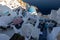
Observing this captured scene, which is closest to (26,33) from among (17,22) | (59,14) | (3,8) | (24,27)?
(24,27)

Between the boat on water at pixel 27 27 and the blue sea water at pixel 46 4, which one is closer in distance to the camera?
the boat on water at pixel 27 27

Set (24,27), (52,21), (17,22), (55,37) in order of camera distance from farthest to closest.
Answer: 1. (52,21)
2. (17,22)
3. (24,27)
4. (55,37)

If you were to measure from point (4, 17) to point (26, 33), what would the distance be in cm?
32

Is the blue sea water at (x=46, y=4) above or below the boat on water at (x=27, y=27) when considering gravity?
above

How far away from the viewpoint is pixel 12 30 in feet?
4.84

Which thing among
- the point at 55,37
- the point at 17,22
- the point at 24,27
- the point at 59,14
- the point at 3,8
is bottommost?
the point at 55,37

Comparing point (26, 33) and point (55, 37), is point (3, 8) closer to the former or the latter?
point (26, 33)

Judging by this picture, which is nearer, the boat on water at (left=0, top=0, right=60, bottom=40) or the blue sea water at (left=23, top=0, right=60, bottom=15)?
the boat on water at (left=0, top=0, right=60, bottom=40)

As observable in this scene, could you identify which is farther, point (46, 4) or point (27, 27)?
point (46, 4)

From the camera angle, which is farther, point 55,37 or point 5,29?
point 5,29

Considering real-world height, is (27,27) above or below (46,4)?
below

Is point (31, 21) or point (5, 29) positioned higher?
point (31, 21)

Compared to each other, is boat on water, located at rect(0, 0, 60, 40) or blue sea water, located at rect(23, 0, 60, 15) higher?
blue sea water, located at rect(23, 0, 60, 15)

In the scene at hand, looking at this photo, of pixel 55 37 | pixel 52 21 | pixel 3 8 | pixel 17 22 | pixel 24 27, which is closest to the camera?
pixel 55 37
